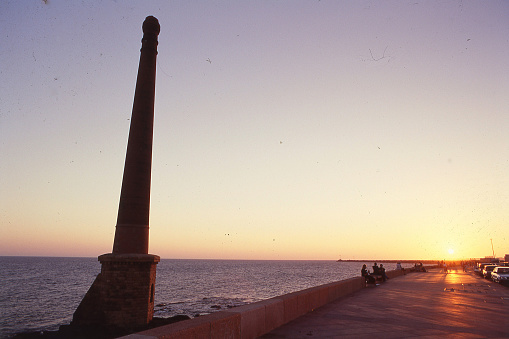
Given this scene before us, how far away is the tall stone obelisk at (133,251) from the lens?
17.7 m

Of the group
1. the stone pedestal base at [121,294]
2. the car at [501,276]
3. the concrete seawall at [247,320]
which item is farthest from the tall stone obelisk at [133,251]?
the car at [501,276]

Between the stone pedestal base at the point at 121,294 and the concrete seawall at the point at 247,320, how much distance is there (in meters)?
9.39

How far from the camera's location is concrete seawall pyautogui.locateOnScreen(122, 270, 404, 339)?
522cm

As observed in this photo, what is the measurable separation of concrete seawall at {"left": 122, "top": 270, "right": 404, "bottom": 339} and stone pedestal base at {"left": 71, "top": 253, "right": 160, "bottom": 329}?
9.39 meters

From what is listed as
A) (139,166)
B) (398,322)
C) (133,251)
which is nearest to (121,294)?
(133,251)

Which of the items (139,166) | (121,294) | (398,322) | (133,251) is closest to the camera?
(398,322)

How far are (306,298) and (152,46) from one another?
16.6 meters

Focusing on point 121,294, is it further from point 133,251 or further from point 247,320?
point 247,320

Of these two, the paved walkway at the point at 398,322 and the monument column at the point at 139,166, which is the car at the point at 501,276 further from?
the monument column at the point at 139,166

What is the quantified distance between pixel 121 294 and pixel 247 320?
12.5 metres

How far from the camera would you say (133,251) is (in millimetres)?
18453

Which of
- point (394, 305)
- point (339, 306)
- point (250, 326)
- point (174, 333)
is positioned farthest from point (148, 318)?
point (174, 333)

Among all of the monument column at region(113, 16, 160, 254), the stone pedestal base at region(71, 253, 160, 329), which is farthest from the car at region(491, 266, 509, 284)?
the monument column at region(113, 16, 160, 254)

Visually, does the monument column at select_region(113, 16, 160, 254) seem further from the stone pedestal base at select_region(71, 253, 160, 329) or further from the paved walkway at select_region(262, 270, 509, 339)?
the paved walkway at select_region(262, 270, 509, 339)
